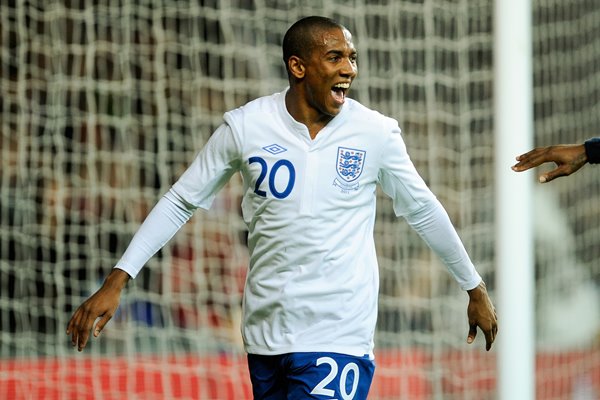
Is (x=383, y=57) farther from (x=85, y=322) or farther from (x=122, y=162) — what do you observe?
(x=85, y=322)

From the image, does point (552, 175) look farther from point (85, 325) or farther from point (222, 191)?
point (222, 191)

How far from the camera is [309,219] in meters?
3.50

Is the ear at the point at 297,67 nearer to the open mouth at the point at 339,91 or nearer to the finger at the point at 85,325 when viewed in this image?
the open mouth at the point at 339,91

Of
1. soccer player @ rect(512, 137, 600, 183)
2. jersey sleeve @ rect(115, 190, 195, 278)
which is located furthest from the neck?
soccer player @ rect(512, 137, 600, 183)

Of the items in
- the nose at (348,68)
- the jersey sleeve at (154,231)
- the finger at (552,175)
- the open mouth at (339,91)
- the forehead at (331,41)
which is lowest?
the jersey sleeve at (154,231)

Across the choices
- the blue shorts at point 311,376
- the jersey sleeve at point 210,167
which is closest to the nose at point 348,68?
the jersey sleeve at point 210,167

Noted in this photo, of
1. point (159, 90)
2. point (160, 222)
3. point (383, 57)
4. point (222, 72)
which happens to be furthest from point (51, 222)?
point (160, 222)

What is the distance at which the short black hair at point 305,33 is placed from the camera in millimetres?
3615

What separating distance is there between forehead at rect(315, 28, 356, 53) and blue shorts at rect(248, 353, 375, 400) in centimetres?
96

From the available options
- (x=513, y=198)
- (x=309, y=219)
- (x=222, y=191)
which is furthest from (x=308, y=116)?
(x=222, y=191)

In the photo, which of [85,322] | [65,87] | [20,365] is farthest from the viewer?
[65,87]

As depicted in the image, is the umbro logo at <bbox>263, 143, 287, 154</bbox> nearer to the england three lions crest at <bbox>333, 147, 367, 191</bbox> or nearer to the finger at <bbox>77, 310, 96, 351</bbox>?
the england three lions crest at <bbox>333, 147, 367, 191</bbox>

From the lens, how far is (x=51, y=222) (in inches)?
260

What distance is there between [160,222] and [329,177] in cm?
56
